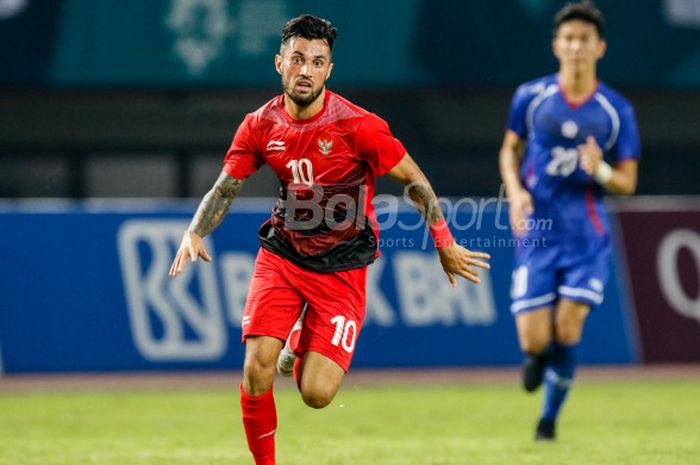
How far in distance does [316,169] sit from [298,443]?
2.68m

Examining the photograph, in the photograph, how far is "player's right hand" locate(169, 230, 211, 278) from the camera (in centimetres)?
677

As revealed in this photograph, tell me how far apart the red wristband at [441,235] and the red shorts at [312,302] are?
52 centimetres

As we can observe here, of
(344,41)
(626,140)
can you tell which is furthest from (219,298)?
(626,140)

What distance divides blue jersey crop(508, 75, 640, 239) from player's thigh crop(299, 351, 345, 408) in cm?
239

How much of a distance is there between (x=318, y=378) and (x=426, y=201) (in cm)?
100

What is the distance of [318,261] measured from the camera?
719 cm

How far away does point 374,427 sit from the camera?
10.1 meters

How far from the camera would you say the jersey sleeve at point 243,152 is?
7082 mm

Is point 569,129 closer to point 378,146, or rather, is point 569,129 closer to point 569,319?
point 569,319

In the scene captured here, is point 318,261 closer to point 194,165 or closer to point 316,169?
point 316,169

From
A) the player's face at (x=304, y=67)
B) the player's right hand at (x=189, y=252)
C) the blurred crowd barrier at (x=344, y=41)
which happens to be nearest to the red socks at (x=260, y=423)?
the player's right hand at (x=189, y=252)

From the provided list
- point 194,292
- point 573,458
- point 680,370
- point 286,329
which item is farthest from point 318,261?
point 680,370

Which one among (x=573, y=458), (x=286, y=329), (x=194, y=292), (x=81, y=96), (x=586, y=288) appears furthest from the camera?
(x=81, y=96)

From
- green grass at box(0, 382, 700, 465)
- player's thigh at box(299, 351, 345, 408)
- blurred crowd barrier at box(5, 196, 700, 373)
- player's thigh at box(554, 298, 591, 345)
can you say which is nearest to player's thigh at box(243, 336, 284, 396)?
player's thigh at box(299, 351, 345, 408)
